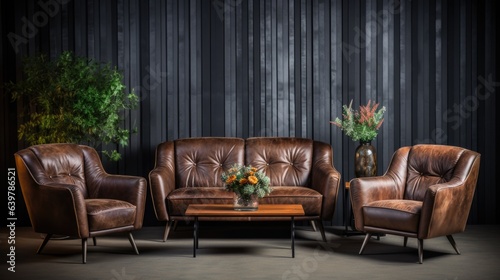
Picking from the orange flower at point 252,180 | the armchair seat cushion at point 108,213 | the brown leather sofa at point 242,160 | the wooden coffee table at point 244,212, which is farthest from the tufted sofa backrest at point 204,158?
the orange flower at point 252,180

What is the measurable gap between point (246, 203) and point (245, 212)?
10 cm

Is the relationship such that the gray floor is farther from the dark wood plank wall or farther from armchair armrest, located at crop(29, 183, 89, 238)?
the dark wood plank wall

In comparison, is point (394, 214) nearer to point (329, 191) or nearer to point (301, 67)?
point (329, 191)

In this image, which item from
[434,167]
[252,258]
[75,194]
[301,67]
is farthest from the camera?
[301,67]

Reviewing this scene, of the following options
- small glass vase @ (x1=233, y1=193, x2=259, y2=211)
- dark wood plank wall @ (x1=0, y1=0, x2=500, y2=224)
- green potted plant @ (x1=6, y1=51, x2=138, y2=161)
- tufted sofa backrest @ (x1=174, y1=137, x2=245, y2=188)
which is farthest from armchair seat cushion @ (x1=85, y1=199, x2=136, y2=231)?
dark wood plank wall @ (x1=0, y1=0, x2=500, y2=224)

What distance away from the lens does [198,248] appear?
7043 millimetres

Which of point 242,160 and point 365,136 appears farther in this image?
point 242,160

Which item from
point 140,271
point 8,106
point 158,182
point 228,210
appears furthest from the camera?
point 8,106

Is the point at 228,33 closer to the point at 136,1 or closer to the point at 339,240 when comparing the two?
the point at 136,1

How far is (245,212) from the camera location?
21.9 feet

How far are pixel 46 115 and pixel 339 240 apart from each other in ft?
10.3

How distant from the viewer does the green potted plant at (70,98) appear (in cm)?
763

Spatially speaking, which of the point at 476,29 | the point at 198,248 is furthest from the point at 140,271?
the point at 476,29

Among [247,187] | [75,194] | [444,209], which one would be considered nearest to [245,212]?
[247,187]
